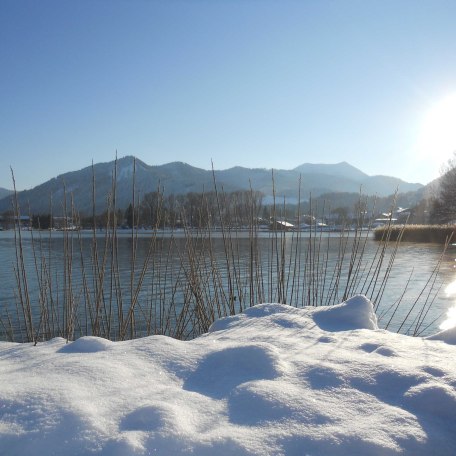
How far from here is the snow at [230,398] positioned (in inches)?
37.0

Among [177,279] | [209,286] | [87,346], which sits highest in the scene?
[87,346]

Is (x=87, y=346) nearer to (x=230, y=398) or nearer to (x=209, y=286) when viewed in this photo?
(x=230, y=398)

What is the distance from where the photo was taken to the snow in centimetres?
94

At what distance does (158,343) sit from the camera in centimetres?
161

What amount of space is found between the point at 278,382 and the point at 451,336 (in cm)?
98

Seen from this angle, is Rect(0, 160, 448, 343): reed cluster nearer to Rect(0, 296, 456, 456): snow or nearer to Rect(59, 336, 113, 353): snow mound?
Rect(59, 336, 113, 353): snow mound

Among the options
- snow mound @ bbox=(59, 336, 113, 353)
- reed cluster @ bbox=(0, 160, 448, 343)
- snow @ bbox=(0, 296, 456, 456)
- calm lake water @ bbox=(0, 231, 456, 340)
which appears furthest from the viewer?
calm lake water @ bbox=(0, 231, 456, 340)

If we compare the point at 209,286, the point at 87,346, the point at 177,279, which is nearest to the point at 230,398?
the point at 87,346

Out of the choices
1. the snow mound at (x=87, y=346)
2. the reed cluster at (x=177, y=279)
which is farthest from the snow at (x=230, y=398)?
the reed cluster at (x=177, y=279)

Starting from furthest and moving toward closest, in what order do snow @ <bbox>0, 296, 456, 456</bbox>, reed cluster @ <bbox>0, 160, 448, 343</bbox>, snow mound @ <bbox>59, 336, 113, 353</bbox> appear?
reed cluster @ <bbox>0, 160, 448, 343</bbox> → snow mound @ <bbox>59, 336, 113, 353</bbox> → snow @ <bbox>0, 296, 456, 456</bbox>

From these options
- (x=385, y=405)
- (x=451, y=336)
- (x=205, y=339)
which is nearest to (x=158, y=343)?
(x=205, y=339)

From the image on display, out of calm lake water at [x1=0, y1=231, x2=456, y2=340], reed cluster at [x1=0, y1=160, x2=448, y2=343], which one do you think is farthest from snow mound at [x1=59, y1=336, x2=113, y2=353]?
reed cluster at [x1=0, y1=160, x2=448, y2=343]

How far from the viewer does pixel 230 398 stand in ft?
3.81

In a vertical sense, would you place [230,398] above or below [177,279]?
above
